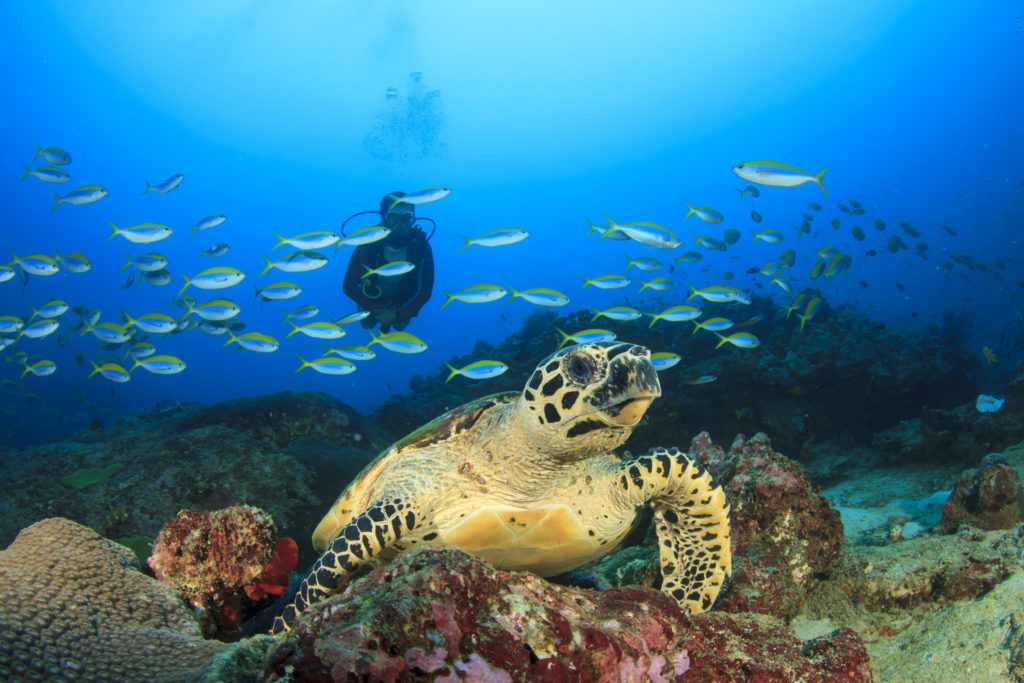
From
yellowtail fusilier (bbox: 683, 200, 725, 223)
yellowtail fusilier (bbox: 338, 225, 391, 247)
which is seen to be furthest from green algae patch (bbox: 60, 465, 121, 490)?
yellowtail fusilier (bbox: 683, 200, 725, 223)

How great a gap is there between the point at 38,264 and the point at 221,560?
948 cm

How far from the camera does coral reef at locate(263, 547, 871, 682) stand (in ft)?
3.31

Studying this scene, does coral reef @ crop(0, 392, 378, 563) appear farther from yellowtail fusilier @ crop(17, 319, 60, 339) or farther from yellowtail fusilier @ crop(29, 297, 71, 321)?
yellowtail fusilier @ crop(29, 297, 71, 321)

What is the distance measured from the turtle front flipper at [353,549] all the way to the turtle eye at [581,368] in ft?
4.22

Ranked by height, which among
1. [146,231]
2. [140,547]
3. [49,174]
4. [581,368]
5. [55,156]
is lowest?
[140,547]

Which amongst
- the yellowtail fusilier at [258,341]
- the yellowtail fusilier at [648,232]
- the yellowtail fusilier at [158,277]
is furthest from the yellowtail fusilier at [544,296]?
the yellowtail fusilier at [158,277]

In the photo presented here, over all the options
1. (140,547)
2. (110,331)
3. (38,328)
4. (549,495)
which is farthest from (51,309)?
(549,495)

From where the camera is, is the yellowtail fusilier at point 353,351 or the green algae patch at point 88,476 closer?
the green algae patch at point 88,476

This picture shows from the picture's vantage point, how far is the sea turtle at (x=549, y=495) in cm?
236

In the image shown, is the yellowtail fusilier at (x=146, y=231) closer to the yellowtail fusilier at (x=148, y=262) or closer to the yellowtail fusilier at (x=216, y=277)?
the yellowtail fusilier at (x=148, y=262)

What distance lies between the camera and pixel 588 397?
2.26 m

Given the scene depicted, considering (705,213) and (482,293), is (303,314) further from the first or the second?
(705,213)

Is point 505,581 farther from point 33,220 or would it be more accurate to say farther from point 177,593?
point 33,220

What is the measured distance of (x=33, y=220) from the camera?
77125 mm
